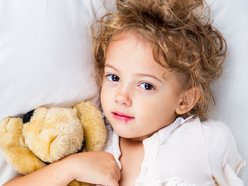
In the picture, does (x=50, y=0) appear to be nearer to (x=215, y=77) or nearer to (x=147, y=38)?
(x=147, y=38)

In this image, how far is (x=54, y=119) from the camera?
3.52ft

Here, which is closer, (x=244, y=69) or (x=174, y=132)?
(x=174, y=132)

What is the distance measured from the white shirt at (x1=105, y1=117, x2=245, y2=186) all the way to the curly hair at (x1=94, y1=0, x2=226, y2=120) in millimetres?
123

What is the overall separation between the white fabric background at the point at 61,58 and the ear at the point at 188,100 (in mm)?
176

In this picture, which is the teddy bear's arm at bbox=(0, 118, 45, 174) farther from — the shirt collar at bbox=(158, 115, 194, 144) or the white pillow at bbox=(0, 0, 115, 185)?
the shirt collar at bbox=(158, 115, 194, 144)

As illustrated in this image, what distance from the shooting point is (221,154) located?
1.11 meters

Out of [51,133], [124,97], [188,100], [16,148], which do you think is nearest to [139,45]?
[124,97]

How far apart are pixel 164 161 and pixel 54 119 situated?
0.38m

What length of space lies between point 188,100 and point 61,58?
46cm

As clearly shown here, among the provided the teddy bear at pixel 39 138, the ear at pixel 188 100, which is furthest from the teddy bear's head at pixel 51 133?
the ear at pixel 188 100

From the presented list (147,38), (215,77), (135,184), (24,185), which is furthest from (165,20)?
(24,185)

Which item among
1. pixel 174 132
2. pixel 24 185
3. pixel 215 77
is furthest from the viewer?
pixel 215 77

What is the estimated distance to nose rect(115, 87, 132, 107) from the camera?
1044mm

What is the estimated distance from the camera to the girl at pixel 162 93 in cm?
106
